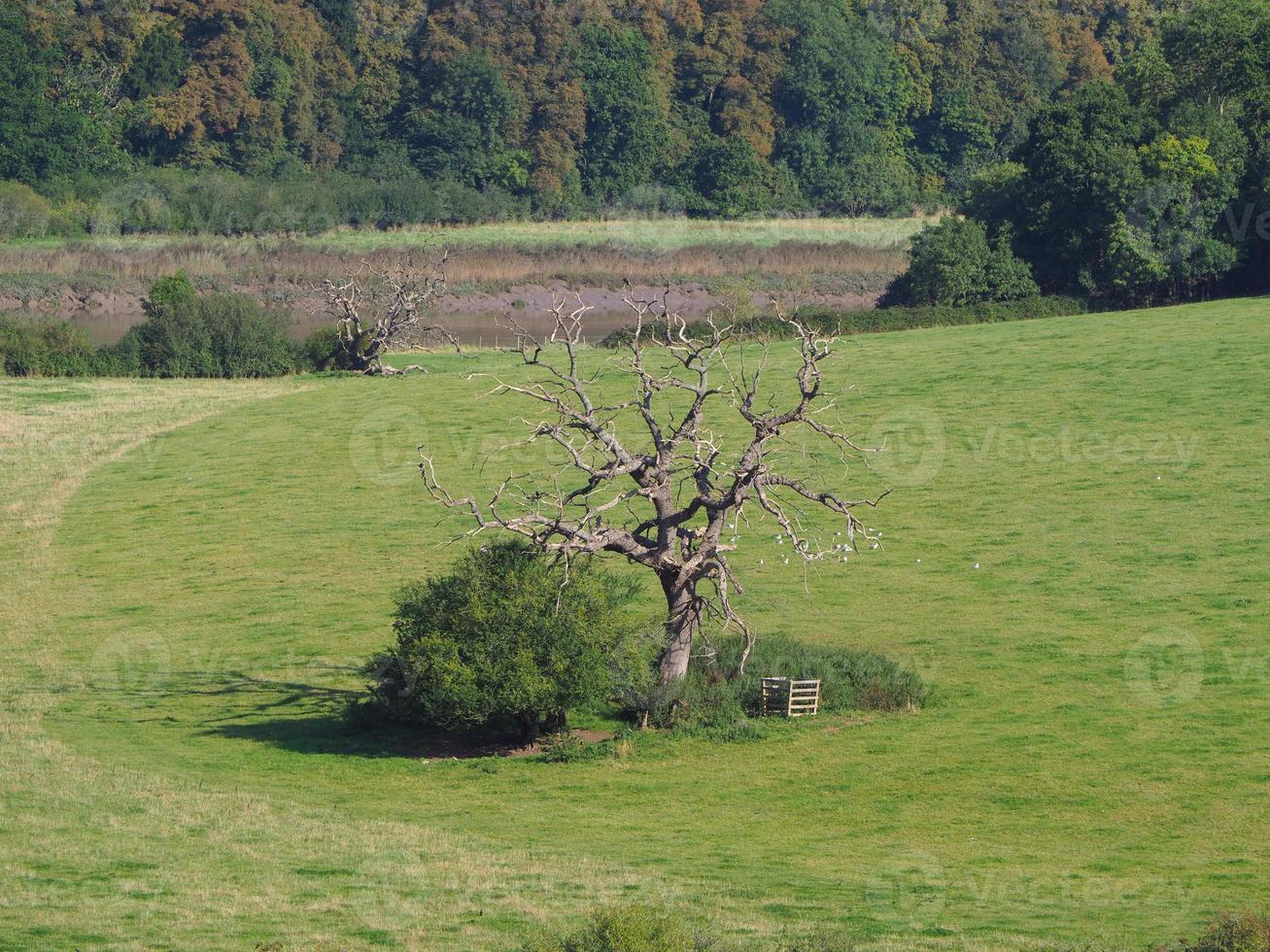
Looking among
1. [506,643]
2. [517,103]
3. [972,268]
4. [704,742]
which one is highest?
[517,103]

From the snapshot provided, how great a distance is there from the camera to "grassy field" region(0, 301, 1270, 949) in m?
22.5

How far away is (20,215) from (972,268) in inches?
2596

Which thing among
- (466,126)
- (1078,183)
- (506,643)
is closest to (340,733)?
(506,643)

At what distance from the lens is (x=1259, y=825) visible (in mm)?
25516

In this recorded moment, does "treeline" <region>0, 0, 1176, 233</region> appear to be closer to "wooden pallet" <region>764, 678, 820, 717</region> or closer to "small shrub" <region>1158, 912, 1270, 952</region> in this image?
"wooden pallet" <region>764, 678, 820, 717</region>

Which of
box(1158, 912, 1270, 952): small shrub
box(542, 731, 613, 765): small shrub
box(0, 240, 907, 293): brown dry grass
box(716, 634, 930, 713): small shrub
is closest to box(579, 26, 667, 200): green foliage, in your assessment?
box(0, 240, 907, 293): brown dry grass

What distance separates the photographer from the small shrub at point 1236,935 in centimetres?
1792

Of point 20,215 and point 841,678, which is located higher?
point 20,215

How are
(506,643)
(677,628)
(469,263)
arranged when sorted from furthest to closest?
(469,263)
(677,628)
(506,643)

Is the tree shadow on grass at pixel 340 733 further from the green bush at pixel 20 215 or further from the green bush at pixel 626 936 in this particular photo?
the green bush at pixel 20 215

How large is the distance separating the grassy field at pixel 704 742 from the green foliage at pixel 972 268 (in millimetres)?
17247

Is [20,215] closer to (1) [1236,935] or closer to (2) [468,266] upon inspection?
(2) [468,266]

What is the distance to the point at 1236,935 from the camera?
Answer: 1825cm

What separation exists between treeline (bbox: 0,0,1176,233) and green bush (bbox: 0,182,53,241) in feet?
23.4
